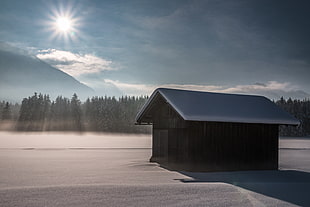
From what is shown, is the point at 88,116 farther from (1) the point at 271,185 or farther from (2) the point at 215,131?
(1) the point at 271,185

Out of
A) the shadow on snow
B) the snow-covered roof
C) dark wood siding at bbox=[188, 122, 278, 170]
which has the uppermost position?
the snow-covered roof

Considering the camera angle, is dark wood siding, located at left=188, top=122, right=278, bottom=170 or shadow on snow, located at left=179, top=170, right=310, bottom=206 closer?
shadow on snow, located at left=179, top=170, right=310, bottom=206

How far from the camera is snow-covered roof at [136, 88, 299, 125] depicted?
16.7m

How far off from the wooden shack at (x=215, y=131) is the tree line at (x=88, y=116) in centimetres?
7986

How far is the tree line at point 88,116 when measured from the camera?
98188 millimetres

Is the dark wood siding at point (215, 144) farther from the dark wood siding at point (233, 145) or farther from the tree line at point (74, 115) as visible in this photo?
the tree line at point (74, 115)

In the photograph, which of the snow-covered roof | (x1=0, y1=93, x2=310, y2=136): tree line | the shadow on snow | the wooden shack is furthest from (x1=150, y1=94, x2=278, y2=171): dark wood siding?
(x1=0, y1=93, x2=310, y2=136): tree line

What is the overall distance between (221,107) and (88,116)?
105 meters

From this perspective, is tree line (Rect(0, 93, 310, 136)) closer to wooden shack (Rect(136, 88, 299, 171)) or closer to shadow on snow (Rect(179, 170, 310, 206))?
wooden shack (Rect(136, 88, 299, 171))

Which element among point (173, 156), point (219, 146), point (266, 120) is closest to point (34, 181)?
point (173, 156)

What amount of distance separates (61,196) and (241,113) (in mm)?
11717

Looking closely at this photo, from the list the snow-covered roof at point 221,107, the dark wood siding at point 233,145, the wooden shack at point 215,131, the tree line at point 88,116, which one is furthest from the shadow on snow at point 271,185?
the tree line at point 88,116

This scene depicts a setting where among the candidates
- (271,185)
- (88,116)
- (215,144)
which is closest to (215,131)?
(215,144)

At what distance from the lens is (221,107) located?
18156 mm
